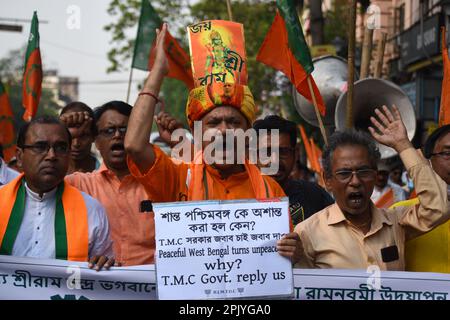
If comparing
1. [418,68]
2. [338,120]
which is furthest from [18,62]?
[338,120]

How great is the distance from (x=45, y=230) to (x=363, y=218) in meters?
1.54

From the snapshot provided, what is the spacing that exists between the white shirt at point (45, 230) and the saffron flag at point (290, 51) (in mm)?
2173

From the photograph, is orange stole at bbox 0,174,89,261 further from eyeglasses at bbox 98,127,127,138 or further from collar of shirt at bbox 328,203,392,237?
collar of shirt at bbox 328,203,392,237

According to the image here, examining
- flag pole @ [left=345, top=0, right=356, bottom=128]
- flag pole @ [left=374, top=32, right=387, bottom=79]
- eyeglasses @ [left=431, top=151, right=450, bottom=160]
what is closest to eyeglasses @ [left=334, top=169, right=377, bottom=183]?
eyeglasses @ [left=431, top=151, right=450, bottom=160]

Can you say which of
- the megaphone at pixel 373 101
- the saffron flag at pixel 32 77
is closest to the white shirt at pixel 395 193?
the megaphone at pixel 373 101

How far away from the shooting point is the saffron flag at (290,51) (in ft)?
17.3

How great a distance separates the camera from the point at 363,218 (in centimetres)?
357

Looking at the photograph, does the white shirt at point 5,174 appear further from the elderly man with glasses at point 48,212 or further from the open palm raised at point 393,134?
the open palm raised at point 393,134

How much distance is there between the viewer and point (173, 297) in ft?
10.3

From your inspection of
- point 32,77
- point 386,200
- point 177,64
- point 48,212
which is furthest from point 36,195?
point 386,200

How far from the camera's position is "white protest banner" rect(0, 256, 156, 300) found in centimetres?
345

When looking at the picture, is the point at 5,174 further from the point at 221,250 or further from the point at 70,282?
the point at 221,250

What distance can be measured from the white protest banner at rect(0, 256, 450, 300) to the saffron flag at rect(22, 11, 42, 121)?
3776 millimetres

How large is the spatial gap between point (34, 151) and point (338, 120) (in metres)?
3.17
